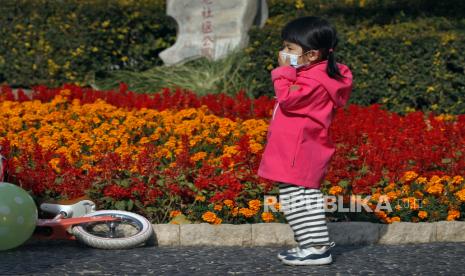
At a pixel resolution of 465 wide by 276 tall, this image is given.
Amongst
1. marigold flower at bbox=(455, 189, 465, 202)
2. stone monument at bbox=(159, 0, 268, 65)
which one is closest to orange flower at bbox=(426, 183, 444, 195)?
marigold flower at bbox=(455, 189, 465, 202)

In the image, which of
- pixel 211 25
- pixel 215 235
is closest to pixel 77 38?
pixel 211 25

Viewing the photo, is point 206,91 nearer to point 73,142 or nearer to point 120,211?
point 73,142

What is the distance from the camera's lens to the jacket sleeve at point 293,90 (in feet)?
17.6

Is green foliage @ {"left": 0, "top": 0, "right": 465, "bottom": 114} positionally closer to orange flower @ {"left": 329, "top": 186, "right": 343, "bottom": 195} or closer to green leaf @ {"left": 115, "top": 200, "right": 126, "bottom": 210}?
orange flower @ {"left": 329, "top": 186, "right": 343, "bottom": 195}

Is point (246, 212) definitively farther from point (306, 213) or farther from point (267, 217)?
point (306, 213)

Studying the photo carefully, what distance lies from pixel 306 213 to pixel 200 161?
1720 mm

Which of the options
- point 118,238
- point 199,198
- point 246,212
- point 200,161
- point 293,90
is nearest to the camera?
point 293,90

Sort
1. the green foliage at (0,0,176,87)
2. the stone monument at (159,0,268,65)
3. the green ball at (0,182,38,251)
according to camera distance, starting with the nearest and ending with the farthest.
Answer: the green ball at (0,182,38,251), the stone monument at (159,0,268,65), the green foliage at (0,0,176,87)

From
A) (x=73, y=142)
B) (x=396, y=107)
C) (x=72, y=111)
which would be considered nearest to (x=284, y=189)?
(x=73, y=142)

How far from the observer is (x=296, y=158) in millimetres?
5387

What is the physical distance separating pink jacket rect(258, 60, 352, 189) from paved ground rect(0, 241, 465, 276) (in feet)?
1.56

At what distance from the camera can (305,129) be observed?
5.42 m

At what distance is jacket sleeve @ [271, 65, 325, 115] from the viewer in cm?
536

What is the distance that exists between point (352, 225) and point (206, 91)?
5319mm
